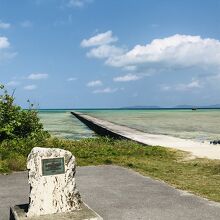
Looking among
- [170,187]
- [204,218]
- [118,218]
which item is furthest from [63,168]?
[170,187]

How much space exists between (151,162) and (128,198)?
5675 millimetres

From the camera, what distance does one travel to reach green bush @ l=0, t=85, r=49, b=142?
16875 millimetres

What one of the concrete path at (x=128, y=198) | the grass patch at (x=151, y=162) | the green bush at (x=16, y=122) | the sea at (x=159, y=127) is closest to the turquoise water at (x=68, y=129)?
the sea at (x=159, y=127)

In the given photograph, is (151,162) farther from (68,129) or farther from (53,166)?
(68,129)

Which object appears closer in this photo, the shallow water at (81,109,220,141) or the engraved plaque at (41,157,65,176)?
the engraved plaque at (41,157,65,176)

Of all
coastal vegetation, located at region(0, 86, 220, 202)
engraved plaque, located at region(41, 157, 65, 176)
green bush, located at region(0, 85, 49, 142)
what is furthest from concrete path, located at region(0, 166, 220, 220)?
green bush, located at region(0, 85, 49, 142)

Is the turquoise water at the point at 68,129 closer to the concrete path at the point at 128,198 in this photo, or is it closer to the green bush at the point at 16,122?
the green bush at the point at 16,122

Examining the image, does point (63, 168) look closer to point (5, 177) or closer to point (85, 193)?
point (85, 193)

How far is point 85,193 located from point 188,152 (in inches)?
351

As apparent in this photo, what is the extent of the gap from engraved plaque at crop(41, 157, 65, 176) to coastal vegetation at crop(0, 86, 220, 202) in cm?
367

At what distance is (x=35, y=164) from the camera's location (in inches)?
261

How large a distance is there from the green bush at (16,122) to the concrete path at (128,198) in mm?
5460

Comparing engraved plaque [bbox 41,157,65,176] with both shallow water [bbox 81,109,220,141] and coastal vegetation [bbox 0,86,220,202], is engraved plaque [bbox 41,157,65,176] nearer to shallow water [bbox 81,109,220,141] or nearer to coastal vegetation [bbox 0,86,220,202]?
coastal vegetation [bbox 0,86,220,202]

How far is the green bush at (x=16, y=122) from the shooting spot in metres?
16.9
